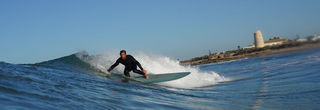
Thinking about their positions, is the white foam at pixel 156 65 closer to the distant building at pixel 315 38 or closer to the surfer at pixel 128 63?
Answer: the surfer at pixel 128 63

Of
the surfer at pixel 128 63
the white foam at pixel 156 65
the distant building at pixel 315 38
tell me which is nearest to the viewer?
the distant building at pixel 315 38

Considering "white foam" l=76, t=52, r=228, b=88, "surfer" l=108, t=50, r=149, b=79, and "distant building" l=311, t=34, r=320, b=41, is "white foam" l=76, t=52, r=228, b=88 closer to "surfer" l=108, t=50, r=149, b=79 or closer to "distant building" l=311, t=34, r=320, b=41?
"surfer" l=108, t=50, r=149, b=79

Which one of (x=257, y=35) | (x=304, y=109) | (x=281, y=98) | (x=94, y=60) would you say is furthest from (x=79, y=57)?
(x=257, y=35)

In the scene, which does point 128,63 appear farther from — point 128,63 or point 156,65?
point 156,65

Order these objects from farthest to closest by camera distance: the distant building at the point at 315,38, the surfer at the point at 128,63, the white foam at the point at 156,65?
the white foam at the point at 156,65 < the surfer at the point at 128,63 < the distant building at the point at 315,38

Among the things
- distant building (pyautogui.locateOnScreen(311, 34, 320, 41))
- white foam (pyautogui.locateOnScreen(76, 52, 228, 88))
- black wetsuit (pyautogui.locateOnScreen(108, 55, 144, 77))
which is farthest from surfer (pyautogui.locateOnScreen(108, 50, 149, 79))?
distant building (pyautogui.locateOnScreen(311, 34, 320, 41))

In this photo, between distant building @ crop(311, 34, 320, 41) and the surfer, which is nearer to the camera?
distant building @ crop(311, 34, 320, 41)

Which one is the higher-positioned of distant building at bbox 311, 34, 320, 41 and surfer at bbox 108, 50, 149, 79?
distant building at bbox 311, 34, 320, 41

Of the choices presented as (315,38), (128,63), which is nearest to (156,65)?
(128,63)

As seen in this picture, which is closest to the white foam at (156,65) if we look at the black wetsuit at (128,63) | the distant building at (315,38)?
the black wetsuit at (128,63)

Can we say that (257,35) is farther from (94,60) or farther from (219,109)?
(219,109)

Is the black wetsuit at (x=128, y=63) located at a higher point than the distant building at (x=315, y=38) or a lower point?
lower

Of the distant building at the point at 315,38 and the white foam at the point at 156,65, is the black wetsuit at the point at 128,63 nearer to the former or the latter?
the white foam at the point at 156,65

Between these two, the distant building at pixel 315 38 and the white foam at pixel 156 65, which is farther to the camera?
the white foam at pixel 156 65
